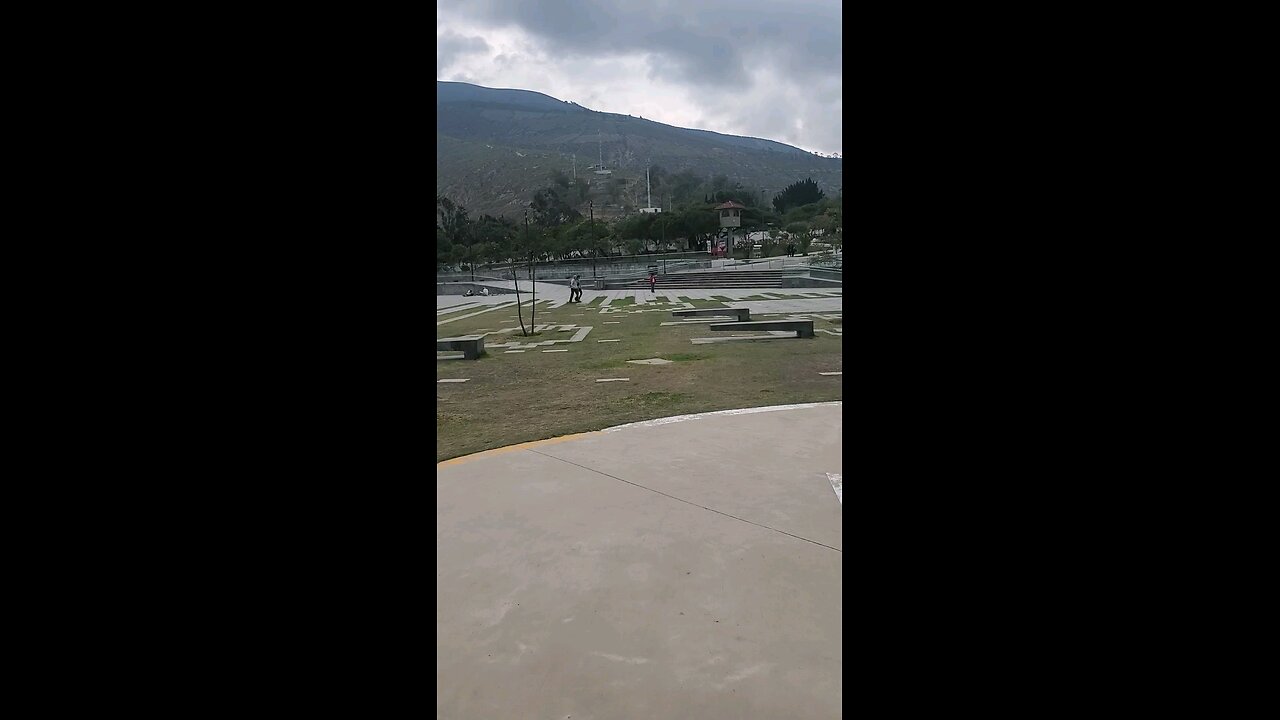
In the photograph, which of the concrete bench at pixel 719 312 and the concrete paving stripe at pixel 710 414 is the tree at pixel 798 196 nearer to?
the concrete bench at pixel 719 312

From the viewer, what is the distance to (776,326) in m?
14.6

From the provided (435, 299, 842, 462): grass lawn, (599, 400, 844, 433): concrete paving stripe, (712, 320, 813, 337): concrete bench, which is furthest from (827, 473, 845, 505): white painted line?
(712, 320, 813, 337): concrete bench

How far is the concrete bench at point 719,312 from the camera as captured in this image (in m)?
16.1

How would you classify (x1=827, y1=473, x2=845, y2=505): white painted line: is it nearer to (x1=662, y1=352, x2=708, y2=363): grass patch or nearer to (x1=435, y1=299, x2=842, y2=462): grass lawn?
(x1=435, y1=299, x2=842, y2=462): grass lawn

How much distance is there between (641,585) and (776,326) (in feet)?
38.2

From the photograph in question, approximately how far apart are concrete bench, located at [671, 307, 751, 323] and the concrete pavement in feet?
34.4

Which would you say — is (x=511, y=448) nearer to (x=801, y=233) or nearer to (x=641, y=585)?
(x=641, y=585)

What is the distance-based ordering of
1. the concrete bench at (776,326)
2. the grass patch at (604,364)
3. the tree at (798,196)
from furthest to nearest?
the tree at (798,196)
the concrete bench at (776,326)
the grass patch at (604,364)

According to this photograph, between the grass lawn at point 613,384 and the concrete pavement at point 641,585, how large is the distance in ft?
4.63

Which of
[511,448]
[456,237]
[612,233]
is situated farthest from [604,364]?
[612,233]

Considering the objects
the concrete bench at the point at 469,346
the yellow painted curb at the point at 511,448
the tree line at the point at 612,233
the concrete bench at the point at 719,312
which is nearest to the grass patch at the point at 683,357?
the concrete bench at the point at 469,346

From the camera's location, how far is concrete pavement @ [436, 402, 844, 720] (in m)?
2.53

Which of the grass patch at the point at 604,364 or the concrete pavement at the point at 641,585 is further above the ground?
the grass patch at the point at 604,364
